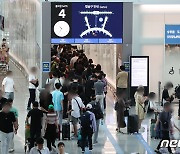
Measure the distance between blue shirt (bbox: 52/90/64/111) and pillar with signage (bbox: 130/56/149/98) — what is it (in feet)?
19.6

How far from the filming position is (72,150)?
15.5 m

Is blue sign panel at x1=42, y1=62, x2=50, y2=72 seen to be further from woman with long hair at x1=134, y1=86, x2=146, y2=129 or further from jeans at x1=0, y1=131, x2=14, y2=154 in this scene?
jeans at x1=0, y1=131, x2=14, y2=154

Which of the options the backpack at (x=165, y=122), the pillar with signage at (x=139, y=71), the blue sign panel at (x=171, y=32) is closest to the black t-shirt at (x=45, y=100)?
the backpack at (x=165, y=122)

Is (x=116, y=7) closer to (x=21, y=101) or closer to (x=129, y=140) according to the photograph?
(x=21, y=101)

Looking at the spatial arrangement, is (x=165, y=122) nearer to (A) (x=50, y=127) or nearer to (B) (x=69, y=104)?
(A) (x=50, y=127)

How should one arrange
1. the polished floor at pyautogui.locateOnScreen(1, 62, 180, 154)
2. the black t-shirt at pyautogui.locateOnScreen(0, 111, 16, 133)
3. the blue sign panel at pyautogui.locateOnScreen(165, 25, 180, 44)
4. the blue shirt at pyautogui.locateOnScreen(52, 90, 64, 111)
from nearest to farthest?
the black t-shirt at pyautogui.locateOnScreen(0, 111, 16, 133), the polished floor at pyautogui.locateOnScreen(1, 62, 180, 154), the blue shirt at pyautogui.locateOnScreen(52, 90, 64, 111), the blue sign panel at pyautogui.locateOnScreen(165, 25, 180, 44)

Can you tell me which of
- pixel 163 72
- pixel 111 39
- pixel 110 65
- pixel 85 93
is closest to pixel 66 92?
pixel 85 93

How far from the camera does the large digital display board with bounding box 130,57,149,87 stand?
2242 cm

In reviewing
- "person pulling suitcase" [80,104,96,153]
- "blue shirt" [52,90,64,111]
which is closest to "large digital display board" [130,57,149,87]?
"blue shirt" [52,90,64,111]

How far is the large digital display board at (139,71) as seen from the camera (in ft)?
73.6

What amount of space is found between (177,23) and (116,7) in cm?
247

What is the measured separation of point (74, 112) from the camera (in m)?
16.2

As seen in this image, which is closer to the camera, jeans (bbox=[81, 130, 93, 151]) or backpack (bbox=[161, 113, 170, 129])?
backpack (bbox=[161, 113, 170, 129])

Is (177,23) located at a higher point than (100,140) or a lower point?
higher
